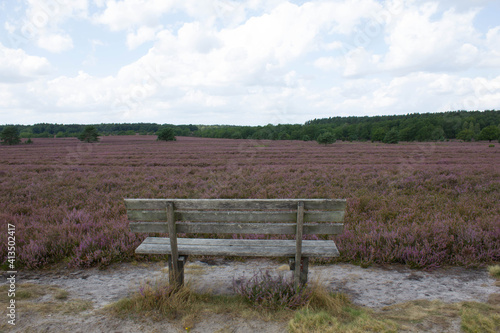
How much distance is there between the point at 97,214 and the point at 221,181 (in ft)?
21.3

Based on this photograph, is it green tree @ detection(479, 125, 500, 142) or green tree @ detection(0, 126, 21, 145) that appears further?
green tree @ detection(479, 125, 500, 142)

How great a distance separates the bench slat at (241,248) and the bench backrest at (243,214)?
0.30m

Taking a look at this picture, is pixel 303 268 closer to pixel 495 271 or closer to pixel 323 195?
pixel 495 271

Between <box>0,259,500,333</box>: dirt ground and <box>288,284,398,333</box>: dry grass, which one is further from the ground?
<box>288,284,398,333</box>: dry grass

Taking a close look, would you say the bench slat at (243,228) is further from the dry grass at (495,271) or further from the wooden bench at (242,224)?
the dry grass at (495,271)

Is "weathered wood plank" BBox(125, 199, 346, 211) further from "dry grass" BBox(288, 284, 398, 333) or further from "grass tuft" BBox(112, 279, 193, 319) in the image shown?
"dry grass" BBox(288, 284, 398, 333)

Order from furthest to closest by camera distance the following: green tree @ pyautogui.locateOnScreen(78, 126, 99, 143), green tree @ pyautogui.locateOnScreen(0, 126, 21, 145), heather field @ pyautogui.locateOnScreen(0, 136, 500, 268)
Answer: green tree @ pyautogui.locateOnScreen(78, 126, 99, 143), green tree @ pyautogui.locateOnScreen(0, 126, 21, 145), heather field @ pyautogui.locateOnScreen(0, 136, 500, 268)

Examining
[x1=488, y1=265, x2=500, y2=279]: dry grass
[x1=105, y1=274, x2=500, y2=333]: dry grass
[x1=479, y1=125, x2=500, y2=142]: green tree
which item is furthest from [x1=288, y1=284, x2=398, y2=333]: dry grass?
[x1=479, y1=125, x2=500, y2=142]: green tree

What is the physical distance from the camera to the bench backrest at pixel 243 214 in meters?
3.17

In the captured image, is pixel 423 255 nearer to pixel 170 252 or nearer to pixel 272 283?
pixel 272 283

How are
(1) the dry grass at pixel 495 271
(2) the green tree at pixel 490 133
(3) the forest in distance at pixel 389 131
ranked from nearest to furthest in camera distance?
(1) the dry grass at pixel 495 271 < (2) the green tree at pixel 490 133 < (3) the forest in distance at pixel 389 131

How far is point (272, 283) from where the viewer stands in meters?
3.39

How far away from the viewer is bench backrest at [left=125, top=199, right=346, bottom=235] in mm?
3172

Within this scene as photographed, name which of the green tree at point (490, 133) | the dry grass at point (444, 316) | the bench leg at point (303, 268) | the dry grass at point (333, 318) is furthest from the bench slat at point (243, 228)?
the green tree at point (490, 133)
